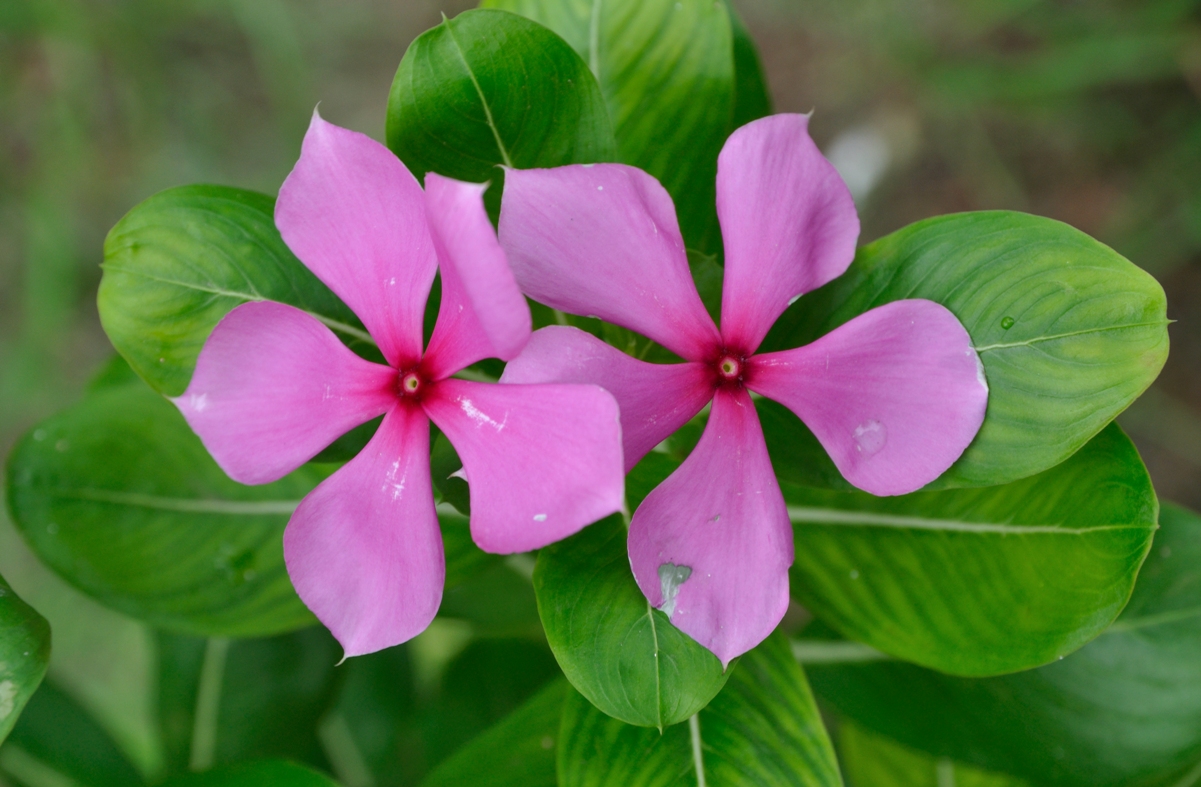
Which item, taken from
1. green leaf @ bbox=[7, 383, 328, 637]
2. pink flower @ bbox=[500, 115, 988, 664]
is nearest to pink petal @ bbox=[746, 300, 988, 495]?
pink flower @ bbox=[500, 115, 988, 664]

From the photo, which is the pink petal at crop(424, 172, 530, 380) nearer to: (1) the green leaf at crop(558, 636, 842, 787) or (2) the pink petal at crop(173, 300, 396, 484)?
(2) the pink petal at crop(173, 300, 396, 484)

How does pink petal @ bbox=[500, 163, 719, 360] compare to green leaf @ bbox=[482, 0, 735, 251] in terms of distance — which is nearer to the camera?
pink petal @ bbox=[500, 163, 719, 360]

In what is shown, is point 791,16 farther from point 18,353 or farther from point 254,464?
point 18,353

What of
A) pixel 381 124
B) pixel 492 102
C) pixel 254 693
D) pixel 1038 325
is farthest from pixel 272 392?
pixel 381 124

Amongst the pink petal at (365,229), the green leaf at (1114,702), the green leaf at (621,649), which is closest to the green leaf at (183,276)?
the pink petal at (365,229)

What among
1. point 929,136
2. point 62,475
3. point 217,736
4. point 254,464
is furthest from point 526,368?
point 929,136

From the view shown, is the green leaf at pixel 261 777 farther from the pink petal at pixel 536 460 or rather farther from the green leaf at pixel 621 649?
the pink petal at pixel 536 460

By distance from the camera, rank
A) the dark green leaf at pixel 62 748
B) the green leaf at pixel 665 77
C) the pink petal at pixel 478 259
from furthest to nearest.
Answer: the dark green leaf at pixel 62 748 < the green leaf at pixel 665 77 < the pink petal at pixel 478 259
